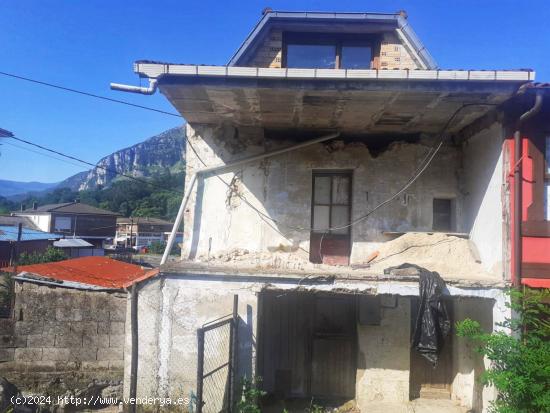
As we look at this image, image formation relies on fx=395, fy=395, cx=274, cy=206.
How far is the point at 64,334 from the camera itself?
776cm

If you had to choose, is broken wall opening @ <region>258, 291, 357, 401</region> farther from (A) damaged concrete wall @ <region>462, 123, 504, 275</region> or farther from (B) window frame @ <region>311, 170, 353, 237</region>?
(A) damaged concrete wall @ <region>462, 123, 504, 275</region>

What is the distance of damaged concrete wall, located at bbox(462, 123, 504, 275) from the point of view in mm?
6383

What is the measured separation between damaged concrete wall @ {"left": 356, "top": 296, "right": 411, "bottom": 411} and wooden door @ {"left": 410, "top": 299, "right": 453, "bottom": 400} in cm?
36

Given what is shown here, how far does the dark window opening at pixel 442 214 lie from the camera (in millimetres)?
8000

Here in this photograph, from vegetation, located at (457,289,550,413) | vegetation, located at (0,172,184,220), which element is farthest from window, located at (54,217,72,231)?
vegetation, located at (457,289,550,413)

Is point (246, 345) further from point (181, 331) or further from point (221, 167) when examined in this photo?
point (221, 167)

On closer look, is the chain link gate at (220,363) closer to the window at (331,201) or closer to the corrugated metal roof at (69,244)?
the window at (331,201)

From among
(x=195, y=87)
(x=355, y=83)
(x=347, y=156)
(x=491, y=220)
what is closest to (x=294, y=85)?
(x=355, y=83)

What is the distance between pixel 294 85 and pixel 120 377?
249 inches

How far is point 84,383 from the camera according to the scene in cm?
753

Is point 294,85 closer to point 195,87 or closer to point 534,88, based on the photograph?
point 195,87

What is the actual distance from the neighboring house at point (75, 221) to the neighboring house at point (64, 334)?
43.4 metres

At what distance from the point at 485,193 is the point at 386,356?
3593 millimetres

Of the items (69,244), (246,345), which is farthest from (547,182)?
(69,244)
